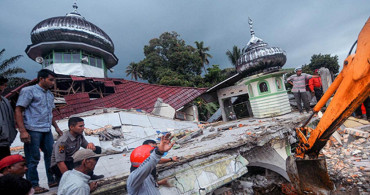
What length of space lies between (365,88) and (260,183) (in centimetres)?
474

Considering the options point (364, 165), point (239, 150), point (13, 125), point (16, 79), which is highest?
point (16, 79)

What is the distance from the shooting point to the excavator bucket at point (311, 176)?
344 cm

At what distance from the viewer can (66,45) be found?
12352mm

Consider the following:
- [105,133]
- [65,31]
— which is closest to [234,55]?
[65,31]

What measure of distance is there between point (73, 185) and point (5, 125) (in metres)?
1.33

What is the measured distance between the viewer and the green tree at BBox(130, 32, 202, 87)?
23.8 m

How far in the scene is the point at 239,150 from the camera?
3428 mm

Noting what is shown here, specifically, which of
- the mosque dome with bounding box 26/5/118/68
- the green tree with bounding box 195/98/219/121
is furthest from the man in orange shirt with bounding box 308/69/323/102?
the mosque dome with bounding box 26/5/118/68

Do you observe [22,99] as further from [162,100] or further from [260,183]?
[162,100]

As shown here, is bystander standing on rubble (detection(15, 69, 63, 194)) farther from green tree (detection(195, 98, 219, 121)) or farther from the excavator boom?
green tree (detection(195, 98, 219, 121))

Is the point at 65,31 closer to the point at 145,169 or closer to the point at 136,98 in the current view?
the point at 136,98

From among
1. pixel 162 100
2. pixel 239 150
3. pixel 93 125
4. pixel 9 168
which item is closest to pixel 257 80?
pixel 162 100

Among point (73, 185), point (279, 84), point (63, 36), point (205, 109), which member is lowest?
point (73, 185)

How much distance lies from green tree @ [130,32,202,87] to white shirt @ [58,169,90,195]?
2054cm
